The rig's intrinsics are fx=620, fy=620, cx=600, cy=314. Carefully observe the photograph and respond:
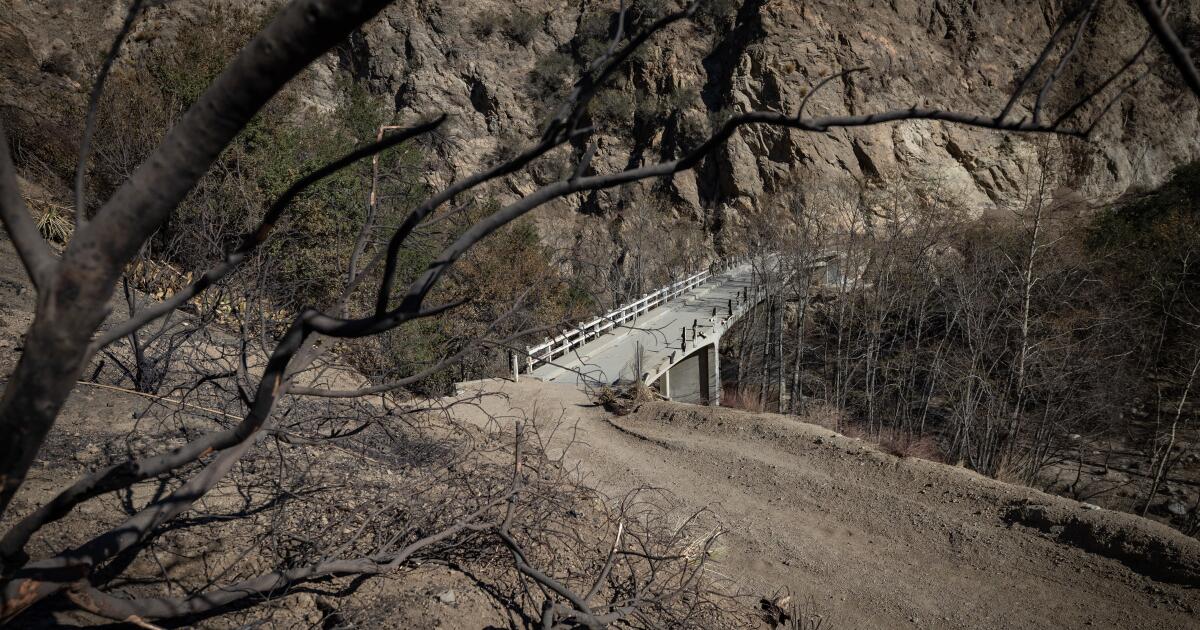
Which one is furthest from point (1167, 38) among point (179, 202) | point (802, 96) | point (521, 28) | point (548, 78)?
point (521, 28)

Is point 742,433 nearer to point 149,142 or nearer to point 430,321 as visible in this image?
point 430,321

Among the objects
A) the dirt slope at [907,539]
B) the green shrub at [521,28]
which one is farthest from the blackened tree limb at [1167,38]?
the green shrub at [521,28]

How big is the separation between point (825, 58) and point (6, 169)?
43.4 metres

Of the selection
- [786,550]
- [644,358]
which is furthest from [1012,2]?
[786,550]

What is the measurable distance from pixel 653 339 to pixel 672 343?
7.75 ft

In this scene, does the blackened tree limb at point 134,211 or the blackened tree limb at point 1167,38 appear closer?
the blackened tree limb at point 1167,38

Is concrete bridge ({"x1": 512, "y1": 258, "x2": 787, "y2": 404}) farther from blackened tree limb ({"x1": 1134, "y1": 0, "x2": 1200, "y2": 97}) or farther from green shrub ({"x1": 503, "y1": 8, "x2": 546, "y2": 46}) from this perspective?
green shrub ({"x1": 503, "y1": 8, "x2": 546, "y2": 46})

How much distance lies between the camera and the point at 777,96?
1533 inches

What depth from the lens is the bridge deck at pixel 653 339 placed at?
1554 centimetres

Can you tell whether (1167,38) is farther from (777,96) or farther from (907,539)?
(777,96)

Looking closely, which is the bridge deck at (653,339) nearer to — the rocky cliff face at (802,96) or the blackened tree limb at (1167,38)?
the blackened tree limb at (1167,38)

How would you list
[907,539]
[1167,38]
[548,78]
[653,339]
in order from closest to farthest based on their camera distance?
1. [1167,38]
2. [907,539]
3. [653,339]
4. [548,78]

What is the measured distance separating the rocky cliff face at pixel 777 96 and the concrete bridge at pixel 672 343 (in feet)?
30.0

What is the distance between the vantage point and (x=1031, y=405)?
64.8ft
